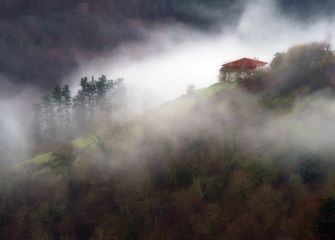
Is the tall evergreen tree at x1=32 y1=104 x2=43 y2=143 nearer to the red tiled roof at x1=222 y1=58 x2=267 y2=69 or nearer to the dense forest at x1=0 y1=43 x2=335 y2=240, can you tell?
the dense forest at x1=0 y1=43 x2=335 y2=240

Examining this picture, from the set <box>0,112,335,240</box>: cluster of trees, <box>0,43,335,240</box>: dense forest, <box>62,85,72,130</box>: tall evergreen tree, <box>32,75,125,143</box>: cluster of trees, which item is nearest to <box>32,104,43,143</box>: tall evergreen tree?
<box>32,75,125,143</box>: cluster of trees

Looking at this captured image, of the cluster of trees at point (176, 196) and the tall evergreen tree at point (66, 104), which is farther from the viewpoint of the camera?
the tall evergreen tree at point (66, 104)

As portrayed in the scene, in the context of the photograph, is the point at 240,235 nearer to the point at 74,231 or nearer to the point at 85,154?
the point at 74,231

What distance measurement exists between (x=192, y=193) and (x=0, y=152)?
3740 inches

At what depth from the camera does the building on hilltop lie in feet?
409

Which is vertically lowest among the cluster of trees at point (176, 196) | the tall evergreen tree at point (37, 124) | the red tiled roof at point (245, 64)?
the cluster of trees at point (176, 196)

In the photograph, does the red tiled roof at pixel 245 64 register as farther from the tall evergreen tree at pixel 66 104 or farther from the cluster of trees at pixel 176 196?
the tall evergreen tree at pixel 66 104

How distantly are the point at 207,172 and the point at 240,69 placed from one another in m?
48.3

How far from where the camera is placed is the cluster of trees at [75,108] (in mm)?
153125

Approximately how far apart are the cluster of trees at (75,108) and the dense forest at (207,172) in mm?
27428

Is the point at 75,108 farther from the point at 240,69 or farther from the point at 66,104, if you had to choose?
the point at 240,69

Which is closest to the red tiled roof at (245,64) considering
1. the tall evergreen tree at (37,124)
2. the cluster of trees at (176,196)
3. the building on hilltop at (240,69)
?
the building on hilltop at (240,69)

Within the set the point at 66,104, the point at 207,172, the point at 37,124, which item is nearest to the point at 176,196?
the point at 207,172

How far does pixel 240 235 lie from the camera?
229ft
